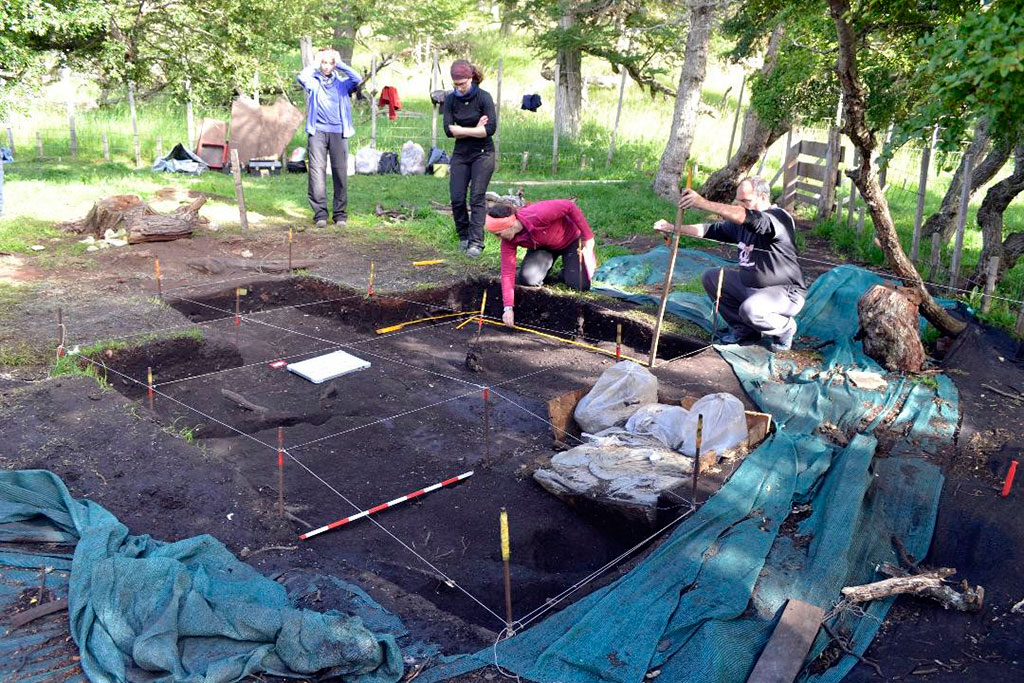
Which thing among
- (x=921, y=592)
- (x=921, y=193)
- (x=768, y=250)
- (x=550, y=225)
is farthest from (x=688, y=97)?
(x=921, y=592)

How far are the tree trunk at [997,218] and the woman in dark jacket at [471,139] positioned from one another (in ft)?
17.3

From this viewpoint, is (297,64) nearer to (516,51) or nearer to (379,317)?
(516,51)

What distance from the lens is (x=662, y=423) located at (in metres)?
5.23

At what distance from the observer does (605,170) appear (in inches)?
637

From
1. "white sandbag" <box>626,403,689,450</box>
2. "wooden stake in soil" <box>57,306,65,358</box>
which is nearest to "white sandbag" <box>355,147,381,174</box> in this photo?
"wooden stake in soil" <box>57,306,65,358</box>

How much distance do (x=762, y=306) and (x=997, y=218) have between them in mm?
3399

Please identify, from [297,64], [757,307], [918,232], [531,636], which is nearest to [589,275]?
[757,307]

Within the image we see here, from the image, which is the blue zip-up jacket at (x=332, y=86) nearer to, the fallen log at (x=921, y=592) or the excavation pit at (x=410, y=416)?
the excavation pit at (x=410, y=416)

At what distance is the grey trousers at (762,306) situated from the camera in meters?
6.72

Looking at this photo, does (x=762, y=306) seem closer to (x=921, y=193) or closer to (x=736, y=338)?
(x=736, y=338)

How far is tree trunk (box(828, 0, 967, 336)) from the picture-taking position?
665cm

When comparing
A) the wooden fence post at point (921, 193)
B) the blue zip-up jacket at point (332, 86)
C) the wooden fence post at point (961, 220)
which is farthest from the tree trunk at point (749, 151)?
the blue zip-up jacket at point (332, 86)

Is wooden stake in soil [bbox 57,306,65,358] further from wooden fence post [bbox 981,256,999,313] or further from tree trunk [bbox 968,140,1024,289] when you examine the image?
tree trunk [bbox 968,140,1024,289]

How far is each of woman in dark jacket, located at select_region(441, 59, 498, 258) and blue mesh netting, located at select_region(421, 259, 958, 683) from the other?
4590 mm
